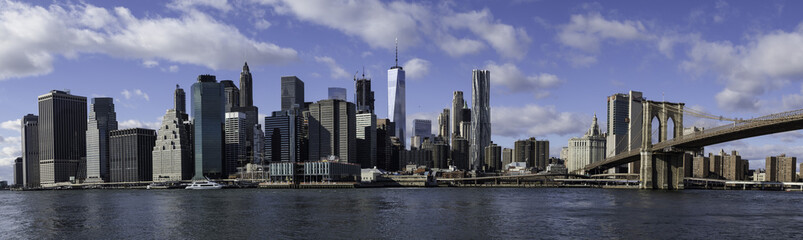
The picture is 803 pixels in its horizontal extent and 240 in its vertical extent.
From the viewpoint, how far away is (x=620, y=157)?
129750mm

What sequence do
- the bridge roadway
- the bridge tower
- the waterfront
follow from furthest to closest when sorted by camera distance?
the bridge tower → the bridge roadway → the waterfront

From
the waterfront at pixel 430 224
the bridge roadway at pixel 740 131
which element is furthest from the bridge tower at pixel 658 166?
the waterfront at pixel 430 224

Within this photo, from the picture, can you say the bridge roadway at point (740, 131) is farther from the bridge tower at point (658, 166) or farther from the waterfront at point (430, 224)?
the waterfront at point (430, 224)

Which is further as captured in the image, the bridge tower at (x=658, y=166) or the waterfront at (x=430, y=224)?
the bridge tower at (x=658, y=166)

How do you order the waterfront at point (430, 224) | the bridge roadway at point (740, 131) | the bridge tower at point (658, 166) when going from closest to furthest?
the waterfront at point (430, 224) < the bridge roadway at point (740, 131) < the bridge tower at point (658, 166)

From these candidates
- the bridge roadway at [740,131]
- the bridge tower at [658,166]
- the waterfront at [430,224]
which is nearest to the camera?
the waterfront at [430,224]

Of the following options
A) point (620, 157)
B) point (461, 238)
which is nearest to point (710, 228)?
point (461, 238)

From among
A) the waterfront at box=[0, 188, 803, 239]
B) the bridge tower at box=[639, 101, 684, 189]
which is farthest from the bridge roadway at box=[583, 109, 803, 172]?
the waterfront at box=[0, 188, 803, 239]

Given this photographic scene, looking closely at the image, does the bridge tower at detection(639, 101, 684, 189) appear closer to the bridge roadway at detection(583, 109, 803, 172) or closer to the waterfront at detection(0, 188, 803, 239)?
the bridge roadway at detection(583, 109, 803, 172)

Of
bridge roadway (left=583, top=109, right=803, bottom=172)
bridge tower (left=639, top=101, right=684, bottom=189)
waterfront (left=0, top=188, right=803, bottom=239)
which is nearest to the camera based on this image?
waterfront (left=0, top=188, right=803, bottom=239)

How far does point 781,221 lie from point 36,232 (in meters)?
63.9

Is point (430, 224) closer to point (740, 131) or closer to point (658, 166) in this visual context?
point (740, 131)

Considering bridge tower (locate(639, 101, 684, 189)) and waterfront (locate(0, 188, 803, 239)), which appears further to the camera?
bridge tower (locate(639, 101, 684, 189))

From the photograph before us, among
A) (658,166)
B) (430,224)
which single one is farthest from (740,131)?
(430,224)
